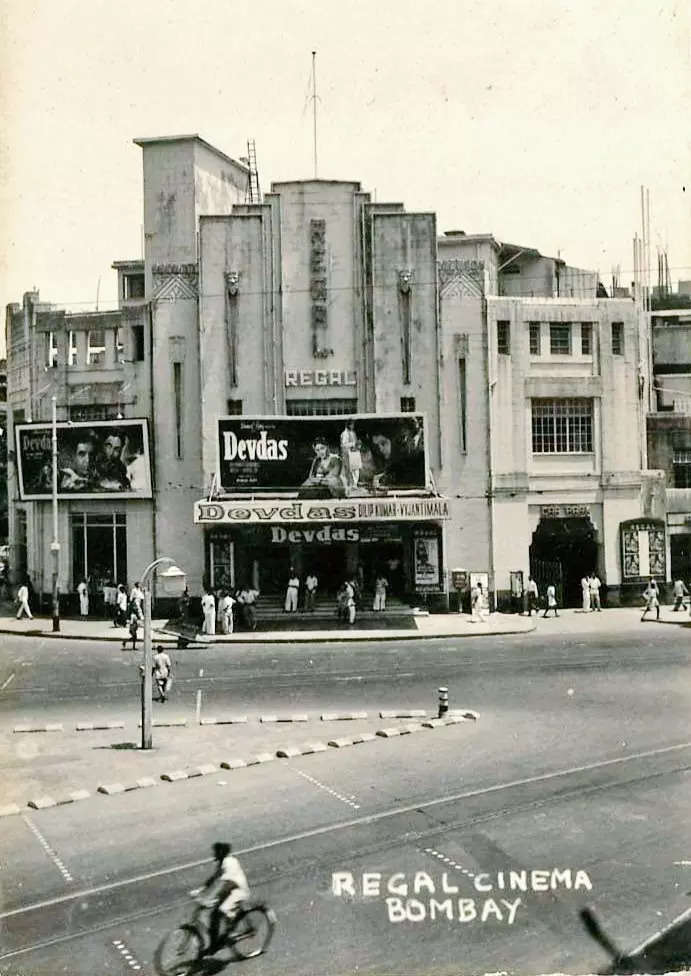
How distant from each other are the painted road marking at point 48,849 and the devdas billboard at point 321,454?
2519 cm

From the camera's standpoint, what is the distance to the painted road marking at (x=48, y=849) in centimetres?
1506

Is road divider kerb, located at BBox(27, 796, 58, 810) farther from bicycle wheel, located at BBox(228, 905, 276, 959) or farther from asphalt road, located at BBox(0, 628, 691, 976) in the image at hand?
bicycle wheel, located at BBox(228, 905, 276, 959)

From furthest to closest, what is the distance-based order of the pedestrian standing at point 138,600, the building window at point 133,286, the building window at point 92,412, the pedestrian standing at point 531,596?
1. the building window at point 133,286
2. the building window at point 92,412
3. the pedestrian standing at point 531,596
4. the pedestrian standing at point 138,600

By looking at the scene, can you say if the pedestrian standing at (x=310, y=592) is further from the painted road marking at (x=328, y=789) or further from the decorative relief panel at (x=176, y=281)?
the painted road marking at (x=328, y=789)

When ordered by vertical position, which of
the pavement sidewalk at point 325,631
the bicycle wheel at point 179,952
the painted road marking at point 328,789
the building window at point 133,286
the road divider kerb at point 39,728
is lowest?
the bicycle wheel at point 179,952

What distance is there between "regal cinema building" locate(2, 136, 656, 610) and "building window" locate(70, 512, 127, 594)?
94 millimetres

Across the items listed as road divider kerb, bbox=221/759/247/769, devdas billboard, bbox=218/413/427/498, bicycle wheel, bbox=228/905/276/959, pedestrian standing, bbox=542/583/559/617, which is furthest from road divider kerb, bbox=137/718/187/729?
pedestrian standing, bbox=542/583/559/617

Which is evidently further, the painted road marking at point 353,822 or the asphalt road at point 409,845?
the painted road marking at point 353,822

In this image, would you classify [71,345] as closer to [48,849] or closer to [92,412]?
[92,412]

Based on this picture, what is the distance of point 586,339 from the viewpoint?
148ft

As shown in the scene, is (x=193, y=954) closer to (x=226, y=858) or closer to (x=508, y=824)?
(x=226, y=858)

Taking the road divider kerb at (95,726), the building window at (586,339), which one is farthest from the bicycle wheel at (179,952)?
the building window at (586,339)

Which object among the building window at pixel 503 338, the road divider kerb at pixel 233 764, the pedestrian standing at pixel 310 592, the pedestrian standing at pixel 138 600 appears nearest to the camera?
the road divider kerb at pixel 233 764

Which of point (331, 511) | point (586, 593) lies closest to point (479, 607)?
point (586, 593)
